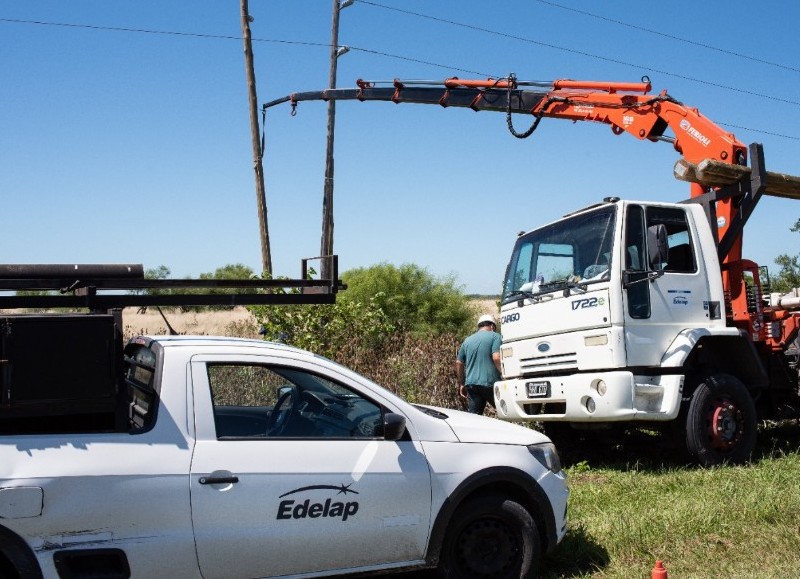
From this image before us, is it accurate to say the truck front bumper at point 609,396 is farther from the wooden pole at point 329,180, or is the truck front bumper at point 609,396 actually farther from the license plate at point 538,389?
the wooden pole at point 329,180

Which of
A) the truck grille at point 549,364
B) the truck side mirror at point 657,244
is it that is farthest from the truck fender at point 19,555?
the truck side mirror at point 657,244

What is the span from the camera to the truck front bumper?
807 centimetres

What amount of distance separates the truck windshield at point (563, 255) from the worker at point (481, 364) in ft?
2.22

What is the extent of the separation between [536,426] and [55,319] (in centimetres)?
772

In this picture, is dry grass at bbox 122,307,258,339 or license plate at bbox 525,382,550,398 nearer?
license plate at bbox 525,382,550,398

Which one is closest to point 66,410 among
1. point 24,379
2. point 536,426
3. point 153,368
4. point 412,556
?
point 24,379

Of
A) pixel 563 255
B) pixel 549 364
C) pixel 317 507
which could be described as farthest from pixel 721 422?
pixel 317 507

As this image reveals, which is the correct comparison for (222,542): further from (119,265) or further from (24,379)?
(119,265)

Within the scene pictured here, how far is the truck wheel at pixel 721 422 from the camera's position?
8.38m

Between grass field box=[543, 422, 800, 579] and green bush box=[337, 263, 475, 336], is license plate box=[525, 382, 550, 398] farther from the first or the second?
green bush box=[337, 263, 475, 336]

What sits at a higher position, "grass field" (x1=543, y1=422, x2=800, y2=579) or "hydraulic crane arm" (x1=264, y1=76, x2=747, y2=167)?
"hydraulic crane arm" (x1=264, y1=76, x2=747, y2=167)

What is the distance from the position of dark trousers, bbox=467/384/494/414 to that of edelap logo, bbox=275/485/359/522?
5.50 m

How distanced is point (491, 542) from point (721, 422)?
4.44m

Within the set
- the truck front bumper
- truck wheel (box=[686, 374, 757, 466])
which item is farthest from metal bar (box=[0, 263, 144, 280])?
truck wheel (box=[686, 374, 757, 466])
